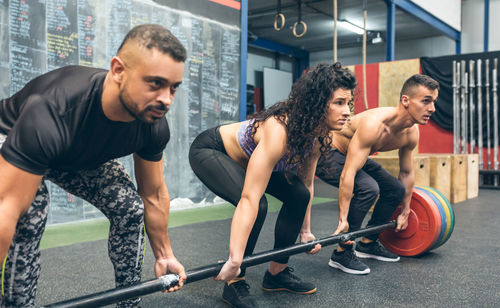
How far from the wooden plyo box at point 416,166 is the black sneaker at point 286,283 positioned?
239cm

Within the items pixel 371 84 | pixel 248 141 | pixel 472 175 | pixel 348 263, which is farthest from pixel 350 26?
pixel 248 141

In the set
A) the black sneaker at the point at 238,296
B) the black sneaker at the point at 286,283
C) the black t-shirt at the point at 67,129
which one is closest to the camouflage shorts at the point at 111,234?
the black t-shirt at the point at 67,129

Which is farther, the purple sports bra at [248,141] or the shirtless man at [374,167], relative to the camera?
the shirtless man at [374,167]

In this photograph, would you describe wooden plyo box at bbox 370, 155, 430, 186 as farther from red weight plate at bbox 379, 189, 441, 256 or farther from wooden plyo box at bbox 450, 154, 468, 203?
red weight plate at bbox 379, 189, 441, 256

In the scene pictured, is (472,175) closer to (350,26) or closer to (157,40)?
(157,40)

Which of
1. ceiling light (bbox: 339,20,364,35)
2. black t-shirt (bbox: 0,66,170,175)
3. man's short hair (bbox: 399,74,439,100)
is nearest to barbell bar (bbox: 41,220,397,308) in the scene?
black t-shirt (bbox: 0,66,170,175)

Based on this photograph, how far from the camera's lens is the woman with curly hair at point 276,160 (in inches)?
57.4

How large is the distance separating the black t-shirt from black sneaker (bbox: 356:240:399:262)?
1651 mm

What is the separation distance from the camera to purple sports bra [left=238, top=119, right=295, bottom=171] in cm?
171

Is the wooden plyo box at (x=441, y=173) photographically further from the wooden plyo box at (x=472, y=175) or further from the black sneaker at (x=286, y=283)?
the black sneaker at (x=286, y=283)

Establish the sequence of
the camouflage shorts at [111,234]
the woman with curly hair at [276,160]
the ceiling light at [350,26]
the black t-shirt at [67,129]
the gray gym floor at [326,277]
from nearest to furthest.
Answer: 1. the black t-shirt at [67,129]
2. the camouflage shorts at [111,234]
3. the woman with curly hair at [276,160]
4. the gray gym floor at [326,277]
5. the ceiling light at [350,26]

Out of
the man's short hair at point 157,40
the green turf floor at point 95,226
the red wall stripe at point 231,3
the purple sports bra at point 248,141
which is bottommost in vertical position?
the green turf floor at point 95,226

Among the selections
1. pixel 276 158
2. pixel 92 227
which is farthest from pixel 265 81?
pixel 276 158

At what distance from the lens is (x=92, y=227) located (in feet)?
10.7
